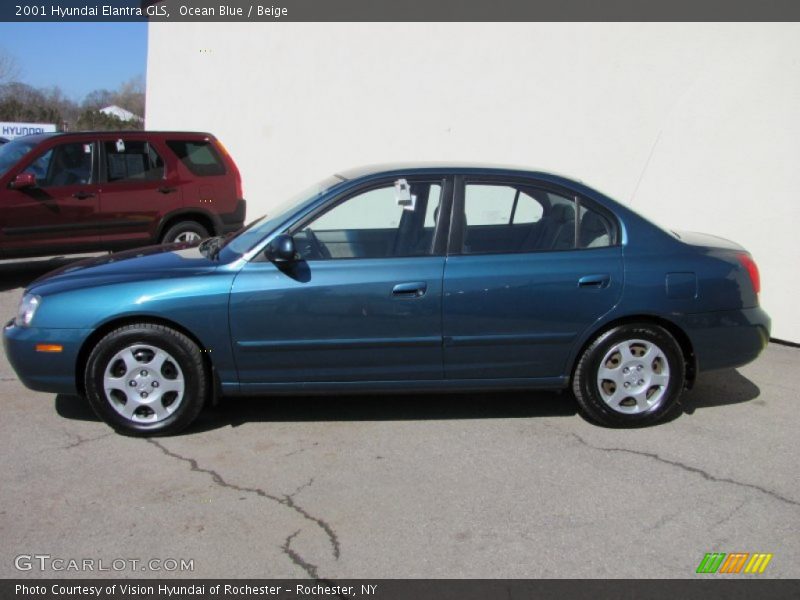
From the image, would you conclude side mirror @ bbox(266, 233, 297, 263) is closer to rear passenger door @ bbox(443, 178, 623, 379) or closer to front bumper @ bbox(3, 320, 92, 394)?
rear passenger door @ bbox(443, 178, 623, 379)

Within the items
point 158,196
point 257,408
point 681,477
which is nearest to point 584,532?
point 681,477

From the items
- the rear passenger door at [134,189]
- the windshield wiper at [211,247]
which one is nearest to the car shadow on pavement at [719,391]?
the windshield wiper at [211,247]

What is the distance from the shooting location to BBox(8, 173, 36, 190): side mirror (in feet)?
26.8

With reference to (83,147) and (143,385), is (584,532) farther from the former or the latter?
(83,147)

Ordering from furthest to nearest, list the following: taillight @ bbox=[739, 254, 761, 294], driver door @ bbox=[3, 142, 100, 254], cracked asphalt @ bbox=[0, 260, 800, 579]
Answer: driver door @ bbox=[3, 142, 100, 254] → taillight @ bbox=[739, 254, 761, 294] → cracked asphalt @ bbox=[0, 260, 800, 579]

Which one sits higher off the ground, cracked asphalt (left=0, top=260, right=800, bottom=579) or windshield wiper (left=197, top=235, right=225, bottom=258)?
windshield wiper (left=197, top=235, right=225, bottom=258)

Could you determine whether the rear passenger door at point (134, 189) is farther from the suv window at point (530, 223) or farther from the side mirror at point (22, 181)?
the suv window at point (530, 223)

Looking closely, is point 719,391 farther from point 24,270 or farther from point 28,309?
point 24,270

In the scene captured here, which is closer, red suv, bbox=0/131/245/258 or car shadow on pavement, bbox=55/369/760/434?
car shadow on pavement, bbox=55/369/760/434

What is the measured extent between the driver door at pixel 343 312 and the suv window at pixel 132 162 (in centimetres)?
508

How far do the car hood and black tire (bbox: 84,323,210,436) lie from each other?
0.31 metres

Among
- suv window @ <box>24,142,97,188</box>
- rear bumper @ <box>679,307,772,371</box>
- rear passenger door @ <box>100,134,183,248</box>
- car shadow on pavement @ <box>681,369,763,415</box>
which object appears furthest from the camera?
rear passenger door @ <box>100,134,183,248</box>

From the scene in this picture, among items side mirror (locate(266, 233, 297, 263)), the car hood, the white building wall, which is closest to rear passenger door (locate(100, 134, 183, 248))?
the white building wall
